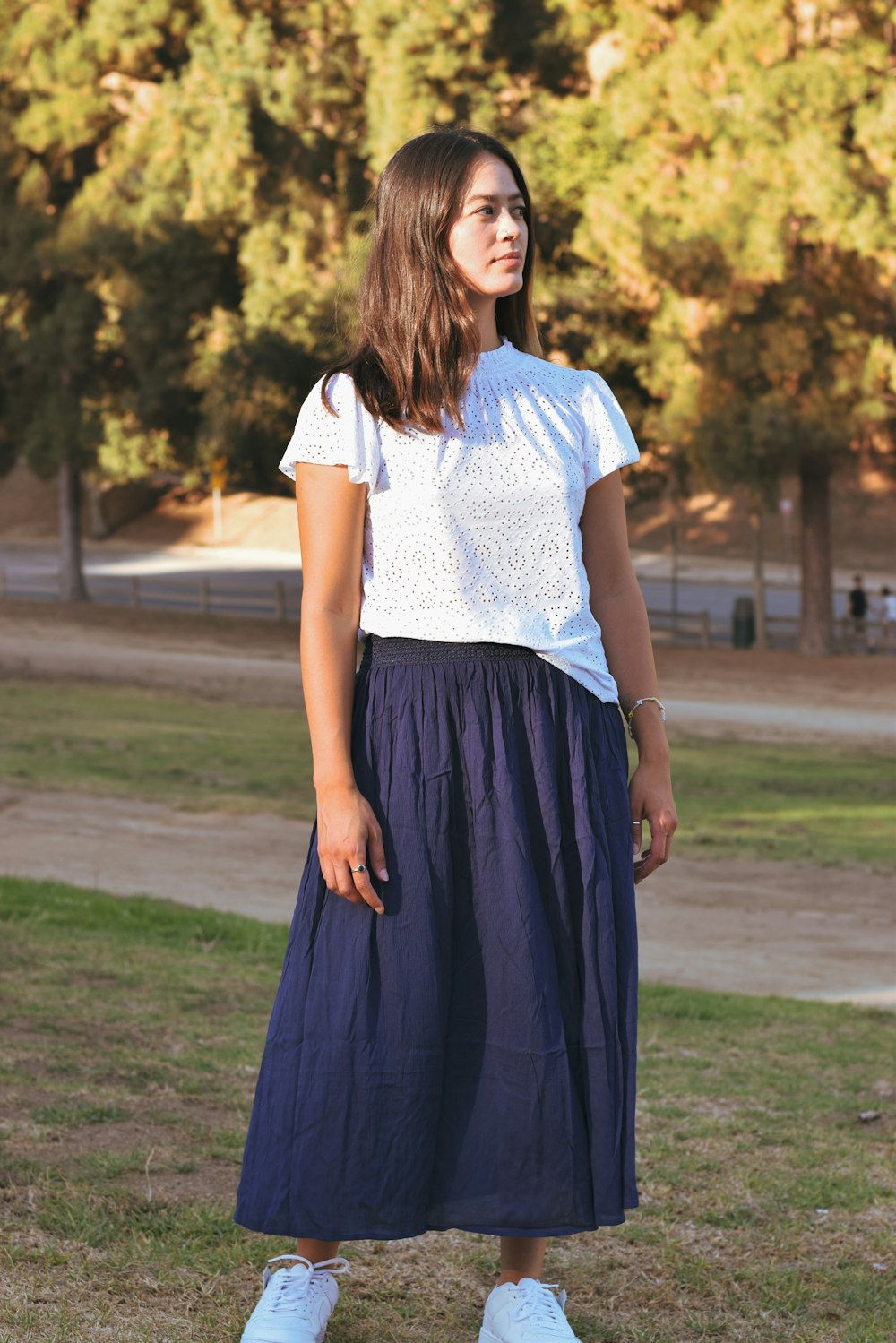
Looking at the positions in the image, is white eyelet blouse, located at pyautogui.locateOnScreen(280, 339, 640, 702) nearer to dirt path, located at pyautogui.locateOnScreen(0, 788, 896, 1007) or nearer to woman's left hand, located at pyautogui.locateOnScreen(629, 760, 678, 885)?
woman's left hand, located at pyautogui.locateOnScreen(629, 760, 678, 885)

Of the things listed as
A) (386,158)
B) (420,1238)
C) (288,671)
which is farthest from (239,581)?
(420,1238)

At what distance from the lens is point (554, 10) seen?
28422 mm

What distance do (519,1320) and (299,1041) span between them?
0.58m

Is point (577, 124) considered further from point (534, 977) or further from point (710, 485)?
point (534, 977)

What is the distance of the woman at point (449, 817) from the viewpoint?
264cm

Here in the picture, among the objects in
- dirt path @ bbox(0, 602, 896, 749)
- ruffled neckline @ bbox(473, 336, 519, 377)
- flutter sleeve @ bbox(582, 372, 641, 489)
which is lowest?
dirt path @ bbox(0, 602, 896, 749)

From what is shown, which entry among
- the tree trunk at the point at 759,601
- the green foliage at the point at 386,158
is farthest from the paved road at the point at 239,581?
the green foliage at the point at 386,158

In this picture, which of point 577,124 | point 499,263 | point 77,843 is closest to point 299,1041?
point 499,263

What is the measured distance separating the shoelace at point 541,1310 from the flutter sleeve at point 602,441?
134 centimetres

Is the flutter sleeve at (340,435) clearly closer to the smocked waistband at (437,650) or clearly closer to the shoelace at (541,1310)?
the smocked waistband at (437,650)

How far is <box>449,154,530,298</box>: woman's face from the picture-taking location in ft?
9.14

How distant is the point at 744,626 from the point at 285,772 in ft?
52.2

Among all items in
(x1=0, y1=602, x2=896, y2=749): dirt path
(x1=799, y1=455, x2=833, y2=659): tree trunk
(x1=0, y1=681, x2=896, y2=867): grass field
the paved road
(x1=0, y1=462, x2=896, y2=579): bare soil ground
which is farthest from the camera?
(x1=0, y1=462, x2=896, y2=579): bare soil ground

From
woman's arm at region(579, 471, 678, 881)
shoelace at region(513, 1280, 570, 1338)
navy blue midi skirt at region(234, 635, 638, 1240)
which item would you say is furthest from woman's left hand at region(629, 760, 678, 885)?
shoelace at region(513, 1280, 570, 1338)
